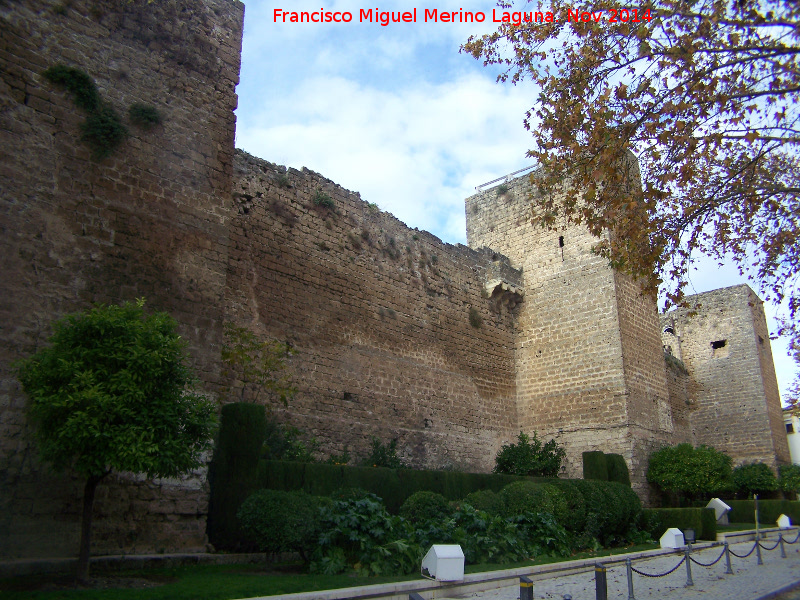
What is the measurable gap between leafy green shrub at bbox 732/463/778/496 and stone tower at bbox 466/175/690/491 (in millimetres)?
6591

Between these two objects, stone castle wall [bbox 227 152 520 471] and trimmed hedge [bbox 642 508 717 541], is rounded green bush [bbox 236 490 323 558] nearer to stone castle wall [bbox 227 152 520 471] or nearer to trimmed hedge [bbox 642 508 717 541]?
stone castle wall [bbox 227 152 520 471]

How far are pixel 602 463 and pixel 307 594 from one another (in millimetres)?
11191

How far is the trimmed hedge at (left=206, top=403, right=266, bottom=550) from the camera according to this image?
27.7 feet

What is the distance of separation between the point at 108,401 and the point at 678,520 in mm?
12240

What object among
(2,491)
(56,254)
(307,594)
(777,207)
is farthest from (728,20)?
(2,491)

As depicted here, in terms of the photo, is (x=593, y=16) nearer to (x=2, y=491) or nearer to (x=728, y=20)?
(x=728, y=20)

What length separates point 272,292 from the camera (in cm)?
1272

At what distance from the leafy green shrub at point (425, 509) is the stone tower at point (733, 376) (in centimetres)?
1914

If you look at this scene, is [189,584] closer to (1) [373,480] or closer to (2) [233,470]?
(2) [233,470]

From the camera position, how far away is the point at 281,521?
742 centimetres

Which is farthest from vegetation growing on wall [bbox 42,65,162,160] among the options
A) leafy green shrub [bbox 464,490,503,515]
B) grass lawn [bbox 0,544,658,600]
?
leafy green shrub [bbox 464,490,503,515]

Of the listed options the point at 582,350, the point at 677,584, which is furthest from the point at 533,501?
the point at 582,350

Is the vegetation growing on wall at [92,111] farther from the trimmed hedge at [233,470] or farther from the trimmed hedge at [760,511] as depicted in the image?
the trimmed hedge at [760,511]

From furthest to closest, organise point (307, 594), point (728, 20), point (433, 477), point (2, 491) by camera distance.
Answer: point (433, 477)
point (728, 20)
point (2, 491)
point (307, 594)
